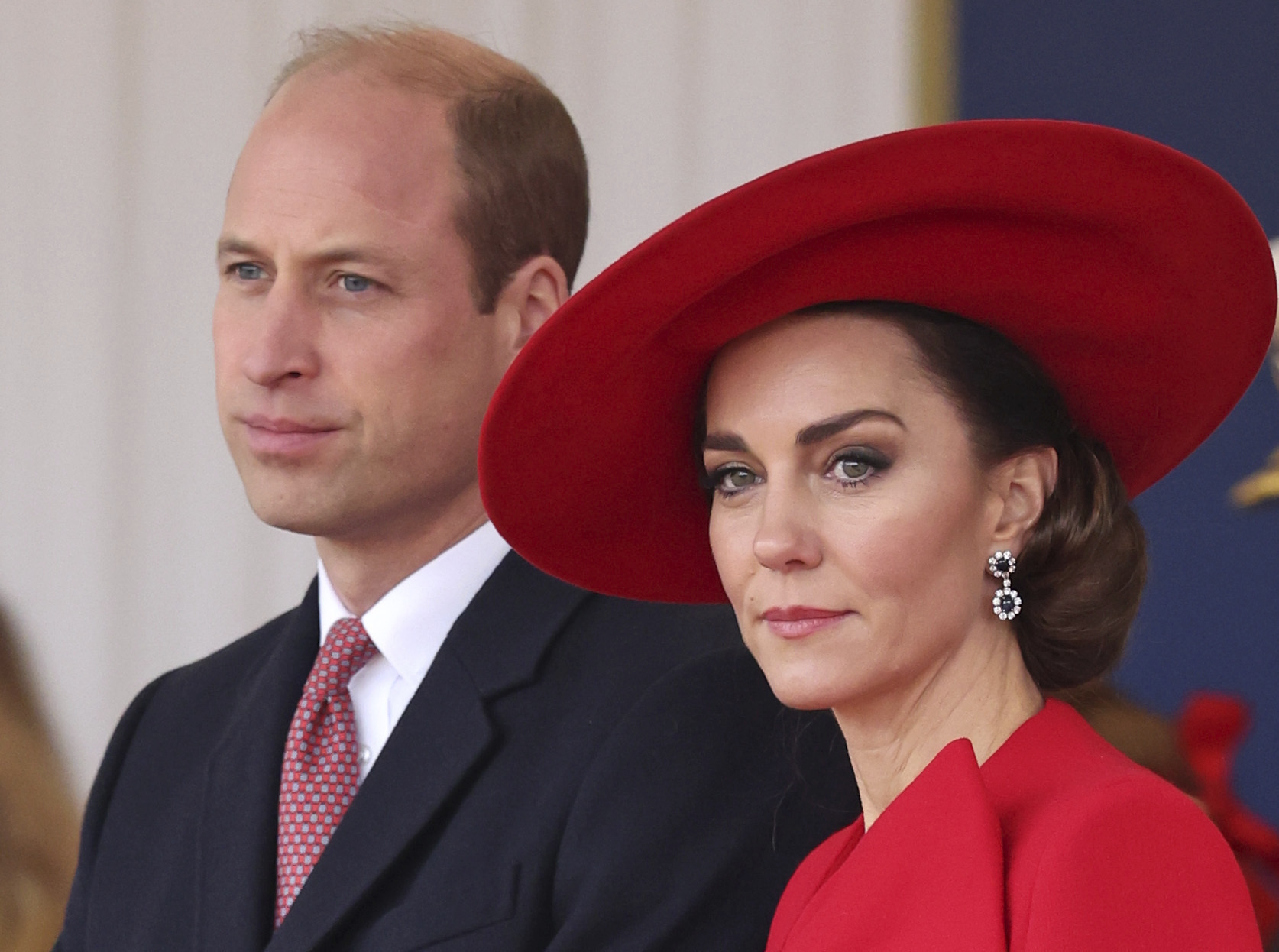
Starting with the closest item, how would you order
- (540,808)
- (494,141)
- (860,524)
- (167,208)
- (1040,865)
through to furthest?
(1040,865), (860,524), (540,808), (494,141), (167,208)

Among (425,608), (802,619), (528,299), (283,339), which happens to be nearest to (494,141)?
(528,299)

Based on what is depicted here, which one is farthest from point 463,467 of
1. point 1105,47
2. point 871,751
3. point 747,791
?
point 1105,47

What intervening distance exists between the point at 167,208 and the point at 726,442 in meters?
2.08

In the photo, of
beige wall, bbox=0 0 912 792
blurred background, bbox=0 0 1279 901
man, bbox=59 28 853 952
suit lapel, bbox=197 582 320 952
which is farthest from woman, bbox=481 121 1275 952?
beige wall, bbox=0 0 912 792

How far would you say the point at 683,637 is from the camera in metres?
1.48

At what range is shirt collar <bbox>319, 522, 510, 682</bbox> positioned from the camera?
151 centimetres

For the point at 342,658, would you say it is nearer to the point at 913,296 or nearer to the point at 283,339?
the point at 283,339

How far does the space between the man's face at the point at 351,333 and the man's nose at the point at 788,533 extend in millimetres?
430

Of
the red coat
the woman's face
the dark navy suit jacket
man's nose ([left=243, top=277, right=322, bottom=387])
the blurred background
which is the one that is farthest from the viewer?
the blurred background

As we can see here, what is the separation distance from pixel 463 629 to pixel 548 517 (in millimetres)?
167

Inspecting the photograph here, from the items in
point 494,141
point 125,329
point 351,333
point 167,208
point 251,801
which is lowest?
point 251,801

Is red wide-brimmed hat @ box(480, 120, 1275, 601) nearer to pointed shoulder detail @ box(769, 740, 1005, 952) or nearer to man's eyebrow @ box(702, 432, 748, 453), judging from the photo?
man's eyebrow @ box(702, 432, 748, 453)

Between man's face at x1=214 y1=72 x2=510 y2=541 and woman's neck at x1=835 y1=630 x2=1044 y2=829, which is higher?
man's face at x1=214 y1=72 x2=510 y2=541

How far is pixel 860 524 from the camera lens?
3.66ft
